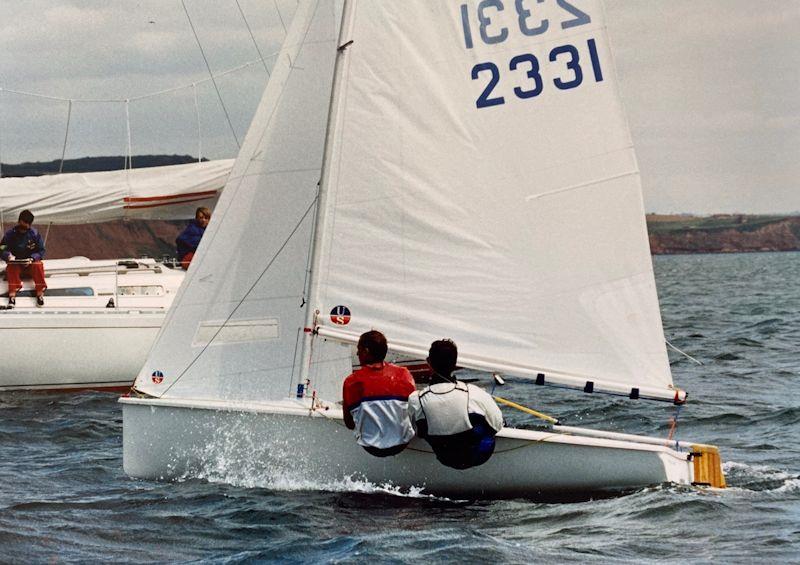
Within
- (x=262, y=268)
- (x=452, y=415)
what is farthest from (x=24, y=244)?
(x=452, y=415)

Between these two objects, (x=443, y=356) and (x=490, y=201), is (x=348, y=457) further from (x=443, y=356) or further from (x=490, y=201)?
(x=490, y=201)

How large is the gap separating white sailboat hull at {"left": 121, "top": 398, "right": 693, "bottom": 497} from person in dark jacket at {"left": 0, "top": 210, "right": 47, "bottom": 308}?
22.9ft

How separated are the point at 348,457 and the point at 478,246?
65.1 inches

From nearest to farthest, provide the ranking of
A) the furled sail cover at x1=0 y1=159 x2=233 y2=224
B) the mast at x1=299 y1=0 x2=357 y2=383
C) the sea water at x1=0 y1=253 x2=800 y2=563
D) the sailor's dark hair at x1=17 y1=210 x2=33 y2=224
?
the sea water at x1=0 y1=253 x2=800 y2=563
the mast at x1=299 y1=0 x2=357 y2=383
the sailor's dark hair at x1=17 y1=210 x2=33 y2=224
the furled sail cover at x1=0 y1=159 x2=233 y2=224

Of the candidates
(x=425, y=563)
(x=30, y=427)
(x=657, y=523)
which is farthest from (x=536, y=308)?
(x=30, y=427)

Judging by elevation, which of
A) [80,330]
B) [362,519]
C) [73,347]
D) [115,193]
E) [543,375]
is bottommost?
[362,519]

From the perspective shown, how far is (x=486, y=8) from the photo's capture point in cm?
A: 834

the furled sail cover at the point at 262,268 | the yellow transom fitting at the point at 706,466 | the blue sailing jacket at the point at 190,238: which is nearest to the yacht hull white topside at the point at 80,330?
the blue sailing jacket at the point at 190,238

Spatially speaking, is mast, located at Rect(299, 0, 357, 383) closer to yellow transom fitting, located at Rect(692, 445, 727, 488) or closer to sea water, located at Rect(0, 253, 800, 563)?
sea water, located at Rect(0, 253, 800, 563)

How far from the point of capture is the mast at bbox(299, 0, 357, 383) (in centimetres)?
848

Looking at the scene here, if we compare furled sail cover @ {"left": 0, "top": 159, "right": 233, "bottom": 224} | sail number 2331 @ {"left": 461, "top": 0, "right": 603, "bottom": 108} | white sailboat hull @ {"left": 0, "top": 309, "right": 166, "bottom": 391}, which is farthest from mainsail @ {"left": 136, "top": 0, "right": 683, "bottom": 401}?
furled sail cover @ {"left": 0, "top": 159, "right": 233, "bottom": 224}

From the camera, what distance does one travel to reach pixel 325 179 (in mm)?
8609

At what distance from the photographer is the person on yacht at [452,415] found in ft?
25.8

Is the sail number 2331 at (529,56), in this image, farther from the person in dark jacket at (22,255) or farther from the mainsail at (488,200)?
the person in dark jacket at (22,255)
